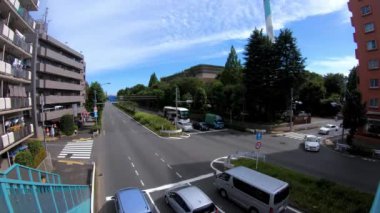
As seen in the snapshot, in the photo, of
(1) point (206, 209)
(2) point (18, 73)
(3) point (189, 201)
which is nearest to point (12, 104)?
(2) point (18, 73)

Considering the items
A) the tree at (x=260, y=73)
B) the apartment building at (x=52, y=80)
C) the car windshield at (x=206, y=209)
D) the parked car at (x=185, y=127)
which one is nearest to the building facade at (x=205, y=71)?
the tree at (x=260, y=73)

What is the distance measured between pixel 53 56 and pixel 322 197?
44.5 meters

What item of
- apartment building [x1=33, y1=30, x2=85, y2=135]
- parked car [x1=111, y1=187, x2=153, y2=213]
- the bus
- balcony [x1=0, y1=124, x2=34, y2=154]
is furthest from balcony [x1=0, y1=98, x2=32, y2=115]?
A: the bus

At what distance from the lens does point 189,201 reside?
13.0m

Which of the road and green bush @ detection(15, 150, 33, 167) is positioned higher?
green bush @ detection(15, 150, 33, 167)

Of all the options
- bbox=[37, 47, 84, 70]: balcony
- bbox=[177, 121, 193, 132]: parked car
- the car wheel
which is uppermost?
bbox=[37, 47, 84, 70]: balcony

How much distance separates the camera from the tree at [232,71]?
60916mm

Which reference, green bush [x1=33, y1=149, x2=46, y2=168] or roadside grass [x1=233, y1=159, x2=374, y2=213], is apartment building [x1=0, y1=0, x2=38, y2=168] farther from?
roadside grass [x1=233, y1=159, x2=374, y2=213]

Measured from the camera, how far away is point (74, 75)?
53.7 m

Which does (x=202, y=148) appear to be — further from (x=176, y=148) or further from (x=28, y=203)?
(x=28, y=203)

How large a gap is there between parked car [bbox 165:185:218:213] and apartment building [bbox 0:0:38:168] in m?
10.9

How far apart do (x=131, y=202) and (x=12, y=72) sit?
523 inches

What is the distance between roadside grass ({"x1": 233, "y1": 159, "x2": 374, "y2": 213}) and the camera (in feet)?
42.8

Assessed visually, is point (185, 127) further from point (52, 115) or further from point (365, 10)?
point (365, 10)
